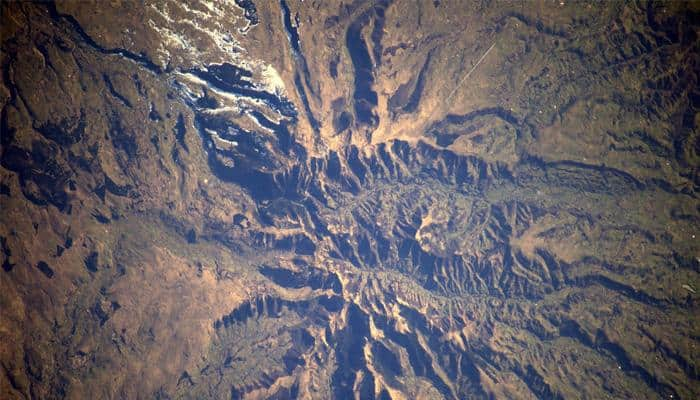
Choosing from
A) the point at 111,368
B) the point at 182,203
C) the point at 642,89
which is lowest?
the point at 111,368

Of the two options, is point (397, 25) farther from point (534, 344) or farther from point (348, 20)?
point (534, 344)

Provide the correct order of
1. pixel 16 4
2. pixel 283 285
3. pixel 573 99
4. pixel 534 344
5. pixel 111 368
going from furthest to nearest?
pixel 283 285, pixel 573 99, pixel 534 344, pixel 111 368, pixel 16 4

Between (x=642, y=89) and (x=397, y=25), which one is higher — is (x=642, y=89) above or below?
above

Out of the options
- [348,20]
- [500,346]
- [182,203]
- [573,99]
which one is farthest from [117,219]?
[573,99]

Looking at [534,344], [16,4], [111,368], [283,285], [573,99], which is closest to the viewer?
[16,4]

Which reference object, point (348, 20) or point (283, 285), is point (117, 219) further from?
point (348, 20)

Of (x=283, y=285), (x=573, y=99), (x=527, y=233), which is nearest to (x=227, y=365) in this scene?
(x=283, y=285)

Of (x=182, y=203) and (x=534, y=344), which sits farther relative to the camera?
(x=182, y=203)
